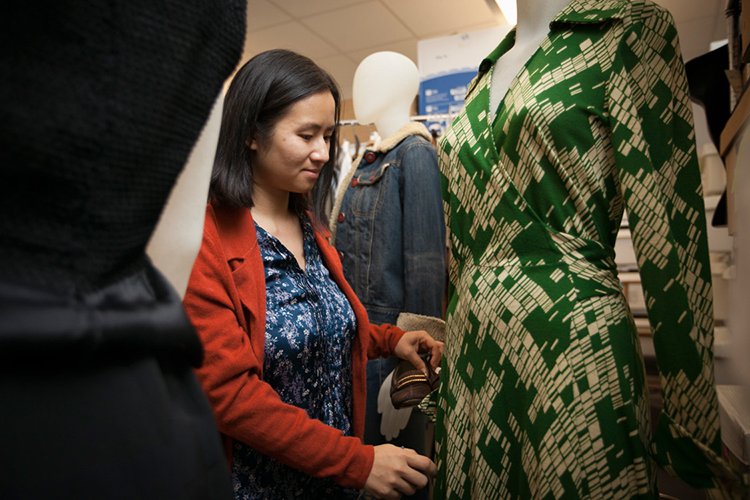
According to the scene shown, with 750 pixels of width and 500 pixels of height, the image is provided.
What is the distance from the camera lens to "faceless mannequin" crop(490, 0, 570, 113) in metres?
1.03

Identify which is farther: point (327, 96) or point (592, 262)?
Result: point (327, 96)

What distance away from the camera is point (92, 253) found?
29 centimetres

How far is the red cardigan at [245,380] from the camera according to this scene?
82 cm

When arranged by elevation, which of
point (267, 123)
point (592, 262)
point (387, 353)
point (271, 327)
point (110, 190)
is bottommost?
point (387, 353)

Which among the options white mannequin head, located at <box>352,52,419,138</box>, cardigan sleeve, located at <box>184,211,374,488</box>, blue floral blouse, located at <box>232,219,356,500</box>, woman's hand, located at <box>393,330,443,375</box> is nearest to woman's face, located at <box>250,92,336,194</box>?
blue floral blouse, located at <box>232,219,356,500</box>

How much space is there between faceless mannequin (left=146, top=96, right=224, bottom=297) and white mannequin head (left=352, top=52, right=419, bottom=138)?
1.85 m

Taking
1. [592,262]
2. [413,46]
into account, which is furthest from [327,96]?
[413,46]

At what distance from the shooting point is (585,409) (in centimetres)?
81

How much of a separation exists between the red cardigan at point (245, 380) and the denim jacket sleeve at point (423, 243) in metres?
0.87

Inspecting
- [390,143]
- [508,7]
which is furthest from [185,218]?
[508,7]

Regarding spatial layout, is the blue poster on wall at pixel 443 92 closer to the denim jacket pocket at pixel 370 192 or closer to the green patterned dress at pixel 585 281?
the denim jacket pocket at pixel 370 192

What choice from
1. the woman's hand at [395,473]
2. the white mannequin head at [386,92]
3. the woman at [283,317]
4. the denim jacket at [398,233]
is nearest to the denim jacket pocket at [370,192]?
the denim jacket at [398,233]

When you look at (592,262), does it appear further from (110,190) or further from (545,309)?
(110,190)

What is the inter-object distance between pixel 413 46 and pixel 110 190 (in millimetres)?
4982
